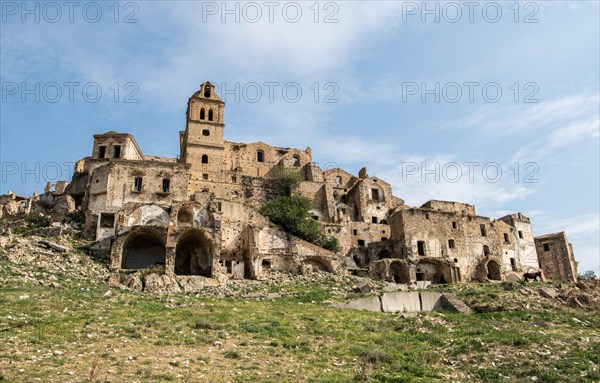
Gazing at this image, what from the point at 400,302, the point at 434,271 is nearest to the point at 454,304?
the point at 400,302

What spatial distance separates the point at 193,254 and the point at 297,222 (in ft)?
32.5

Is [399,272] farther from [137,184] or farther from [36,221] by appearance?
[36,221]

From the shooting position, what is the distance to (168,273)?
35625 millimetres

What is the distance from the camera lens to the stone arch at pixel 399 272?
46.3 metres

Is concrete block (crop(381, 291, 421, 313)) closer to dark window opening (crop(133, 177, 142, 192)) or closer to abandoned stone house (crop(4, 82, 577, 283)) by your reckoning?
abandoned stone house (crop(4, 82, 577, 283))

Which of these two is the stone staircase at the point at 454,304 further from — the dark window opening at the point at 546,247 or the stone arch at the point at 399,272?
the dark window opening at the point at 546,247

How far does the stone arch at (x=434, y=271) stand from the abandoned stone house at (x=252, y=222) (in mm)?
88

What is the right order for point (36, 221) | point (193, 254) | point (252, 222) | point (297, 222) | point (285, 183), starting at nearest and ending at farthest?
point (193, 254), point (252, 222), point (36, 221), point (297, 222), point (285, 183)

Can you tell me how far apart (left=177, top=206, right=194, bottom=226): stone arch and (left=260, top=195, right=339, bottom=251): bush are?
706 centimetres

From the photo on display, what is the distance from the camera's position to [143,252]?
136 feet

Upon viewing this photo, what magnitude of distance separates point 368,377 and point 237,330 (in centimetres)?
691

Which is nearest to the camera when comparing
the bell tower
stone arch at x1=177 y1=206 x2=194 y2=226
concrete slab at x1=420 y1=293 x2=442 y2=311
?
concrete slab at x1=420 y1=293 x2=442 y2=311

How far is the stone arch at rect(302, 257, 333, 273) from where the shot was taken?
141 ft

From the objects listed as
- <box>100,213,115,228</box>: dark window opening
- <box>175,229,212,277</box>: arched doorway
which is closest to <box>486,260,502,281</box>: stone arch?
<box>175,229,212,277</box>: arched doorway
